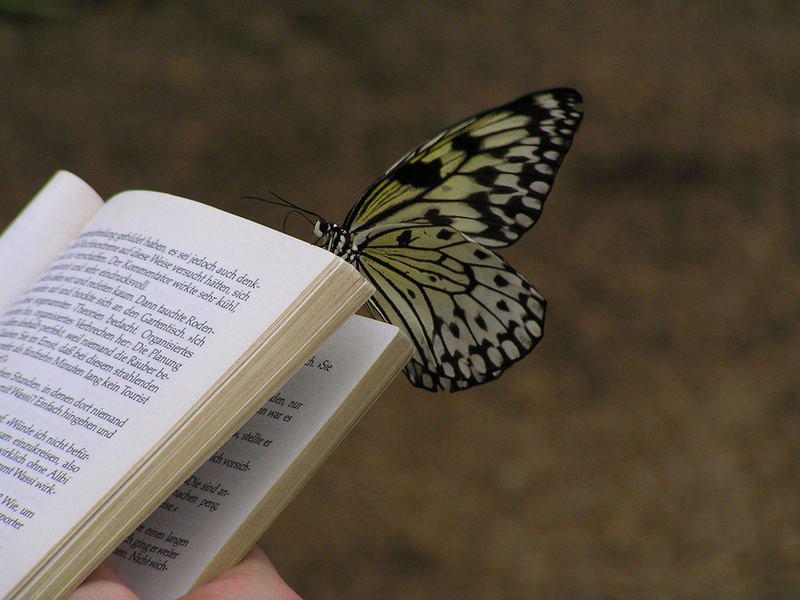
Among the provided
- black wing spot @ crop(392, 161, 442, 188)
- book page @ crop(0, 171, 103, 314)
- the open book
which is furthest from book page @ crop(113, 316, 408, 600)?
book page @ crop(0, 171, 103, 314)

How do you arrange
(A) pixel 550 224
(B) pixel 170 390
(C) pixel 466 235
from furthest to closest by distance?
(A) pixel 550 224 → (C) pixel 466 235 → (B) pixel 170 390

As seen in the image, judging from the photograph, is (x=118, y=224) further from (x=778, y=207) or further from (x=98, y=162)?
(x=778, y=207)

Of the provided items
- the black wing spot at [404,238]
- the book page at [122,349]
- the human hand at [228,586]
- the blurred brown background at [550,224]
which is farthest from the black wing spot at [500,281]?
the blurred brown background at [550,224]

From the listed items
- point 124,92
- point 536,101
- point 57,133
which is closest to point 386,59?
point 124,92

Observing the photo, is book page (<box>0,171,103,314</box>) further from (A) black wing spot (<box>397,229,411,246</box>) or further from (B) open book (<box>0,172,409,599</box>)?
→ (A) black wing spot (<box>397,229,411,246</box>)

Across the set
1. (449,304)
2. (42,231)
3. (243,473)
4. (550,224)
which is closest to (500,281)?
(449,304)

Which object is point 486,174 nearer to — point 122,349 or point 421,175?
point 421,175
